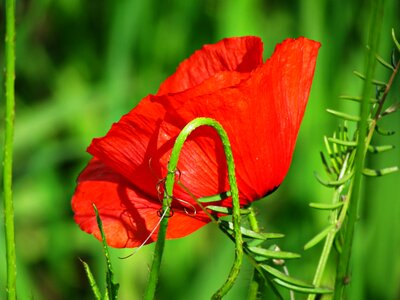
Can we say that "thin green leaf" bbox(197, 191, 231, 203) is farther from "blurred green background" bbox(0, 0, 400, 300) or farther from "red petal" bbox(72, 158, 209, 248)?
"blurred green background" bbox(0, 0, 400, 300)

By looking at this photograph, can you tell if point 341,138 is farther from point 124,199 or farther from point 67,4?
point 67,4

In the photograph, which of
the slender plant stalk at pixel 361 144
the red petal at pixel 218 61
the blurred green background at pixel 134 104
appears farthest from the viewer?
the blurred green background at pixel 134 104

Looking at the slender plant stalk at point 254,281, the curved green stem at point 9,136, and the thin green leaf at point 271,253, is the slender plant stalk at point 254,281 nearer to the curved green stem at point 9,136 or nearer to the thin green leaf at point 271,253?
the thin green leaf at point 271,253

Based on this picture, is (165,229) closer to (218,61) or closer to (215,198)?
(215,198)

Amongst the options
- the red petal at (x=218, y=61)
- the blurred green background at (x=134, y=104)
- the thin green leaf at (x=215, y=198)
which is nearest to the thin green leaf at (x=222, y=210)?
the thin green leaf at (x=215, y=198)

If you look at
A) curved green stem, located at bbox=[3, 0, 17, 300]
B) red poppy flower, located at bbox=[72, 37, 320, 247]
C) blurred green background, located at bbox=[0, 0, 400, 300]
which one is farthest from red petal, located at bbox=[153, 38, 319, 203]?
blurred green background, located at bbox=[0, 0, 400, 300]

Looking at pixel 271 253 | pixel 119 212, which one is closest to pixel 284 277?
pixel 271 253
